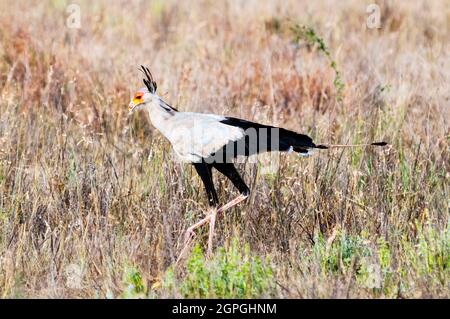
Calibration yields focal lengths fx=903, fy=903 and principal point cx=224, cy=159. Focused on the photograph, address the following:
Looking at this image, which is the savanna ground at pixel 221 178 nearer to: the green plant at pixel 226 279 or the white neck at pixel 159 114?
the green plant at pixel 226 279

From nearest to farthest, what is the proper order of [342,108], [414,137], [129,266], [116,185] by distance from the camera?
[129,266] < [116,185] < [414,137] < [342,108]

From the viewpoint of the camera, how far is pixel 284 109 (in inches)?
254

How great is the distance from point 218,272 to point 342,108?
2.84m

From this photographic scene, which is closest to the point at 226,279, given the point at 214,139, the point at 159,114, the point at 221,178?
the point at 214,139

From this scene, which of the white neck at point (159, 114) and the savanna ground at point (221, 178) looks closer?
the savanna ground at point (221, 178)

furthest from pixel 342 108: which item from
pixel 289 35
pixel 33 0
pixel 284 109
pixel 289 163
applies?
pixel 33 0

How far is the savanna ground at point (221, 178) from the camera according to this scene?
3.75 metres

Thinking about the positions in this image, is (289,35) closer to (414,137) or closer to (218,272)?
(414,137)

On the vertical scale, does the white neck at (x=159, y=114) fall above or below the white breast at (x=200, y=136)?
above

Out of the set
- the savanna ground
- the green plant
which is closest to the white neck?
the savanna ground

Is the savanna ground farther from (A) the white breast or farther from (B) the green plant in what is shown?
(A) the white breast

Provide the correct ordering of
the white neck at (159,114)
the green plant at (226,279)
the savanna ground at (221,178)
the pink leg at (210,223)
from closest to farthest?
the green plant at (226,279) → the savanna ground at (221,178) → the pink leg at (210,223) → the white neck at (159,114)

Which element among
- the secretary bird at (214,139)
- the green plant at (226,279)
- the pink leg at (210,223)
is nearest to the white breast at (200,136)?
the secretary bird at (214,139)

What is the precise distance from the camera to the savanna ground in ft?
12.3
